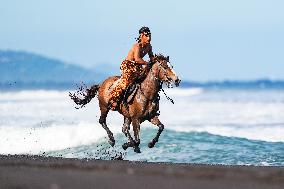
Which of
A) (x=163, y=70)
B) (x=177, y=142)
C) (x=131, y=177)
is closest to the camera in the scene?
(x=131, y=177)

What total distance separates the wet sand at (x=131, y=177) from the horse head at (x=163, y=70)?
2861mm

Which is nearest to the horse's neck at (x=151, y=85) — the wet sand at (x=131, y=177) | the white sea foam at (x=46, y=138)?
the wet sand at (x=131, y=177)

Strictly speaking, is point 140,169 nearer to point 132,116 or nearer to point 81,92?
point 132,116

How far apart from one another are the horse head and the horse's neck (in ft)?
0.31

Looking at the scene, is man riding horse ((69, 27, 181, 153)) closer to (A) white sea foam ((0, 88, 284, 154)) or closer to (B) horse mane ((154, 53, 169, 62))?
(B) horse mane ((154, 53, 169, 62))

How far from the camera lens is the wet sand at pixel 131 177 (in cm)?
1013

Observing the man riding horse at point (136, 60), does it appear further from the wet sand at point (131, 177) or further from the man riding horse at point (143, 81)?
the wet sand at point (131, 177)

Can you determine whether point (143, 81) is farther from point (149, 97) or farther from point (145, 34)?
point (145, 34)

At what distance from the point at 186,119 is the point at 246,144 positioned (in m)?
20.0

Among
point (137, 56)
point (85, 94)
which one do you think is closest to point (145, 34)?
point (137, 56)

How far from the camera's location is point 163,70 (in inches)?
614

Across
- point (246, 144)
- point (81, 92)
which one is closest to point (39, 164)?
point (81, 92)

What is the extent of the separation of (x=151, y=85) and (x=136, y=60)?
526 millimetres

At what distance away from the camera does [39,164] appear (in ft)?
43.6
